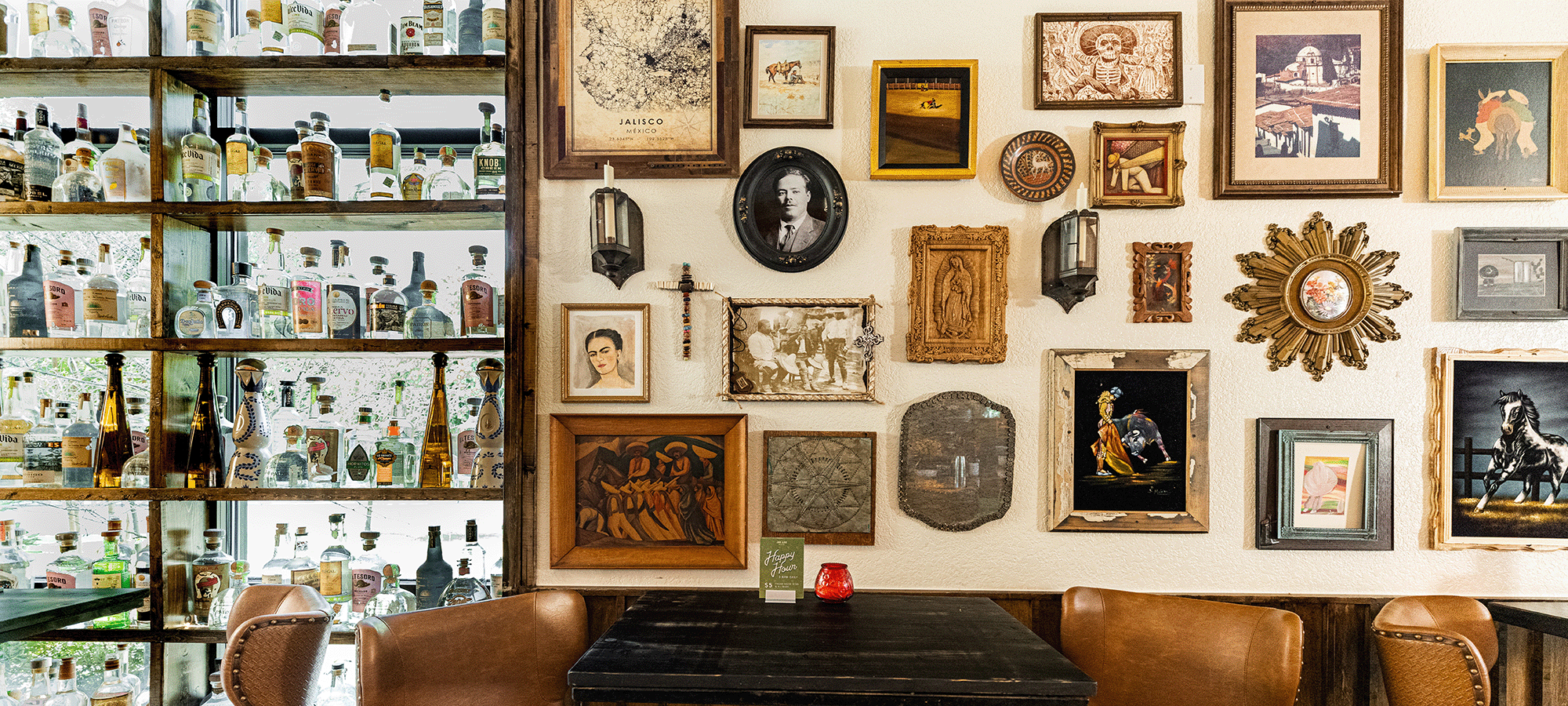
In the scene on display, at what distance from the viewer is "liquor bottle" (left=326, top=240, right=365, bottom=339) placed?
202cm

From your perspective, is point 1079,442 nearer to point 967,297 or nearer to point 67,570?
point 967,297

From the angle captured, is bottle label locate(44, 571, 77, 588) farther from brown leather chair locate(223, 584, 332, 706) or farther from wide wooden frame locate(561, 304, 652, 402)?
wide wooden frame locate(561, 304, 652, 402)

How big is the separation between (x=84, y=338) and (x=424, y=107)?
1175mm

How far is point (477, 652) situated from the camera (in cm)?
175

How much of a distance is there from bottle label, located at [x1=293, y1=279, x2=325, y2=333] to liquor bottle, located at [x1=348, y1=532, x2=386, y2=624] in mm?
637

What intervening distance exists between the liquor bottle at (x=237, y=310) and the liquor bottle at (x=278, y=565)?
2.00ft

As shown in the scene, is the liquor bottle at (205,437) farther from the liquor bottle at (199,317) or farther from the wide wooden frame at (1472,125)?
the wide wooden frame at (1472,125)

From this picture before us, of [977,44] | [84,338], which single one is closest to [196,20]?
[84,338]

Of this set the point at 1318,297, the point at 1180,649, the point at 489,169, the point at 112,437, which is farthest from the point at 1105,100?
the point at 112,437

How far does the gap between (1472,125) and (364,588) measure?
3.53 m

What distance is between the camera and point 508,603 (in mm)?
1854

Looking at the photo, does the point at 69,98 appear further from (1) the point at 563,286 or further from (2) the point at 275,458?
(1) the point at 563,286

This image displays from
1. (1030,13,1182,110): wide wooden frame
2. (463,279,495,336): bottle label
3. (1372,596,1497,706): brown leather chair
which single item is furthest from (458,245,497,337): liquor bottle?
(1372,596,1497,706): brown leather chair

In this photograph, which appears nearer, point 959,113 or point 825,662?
point 825,662
